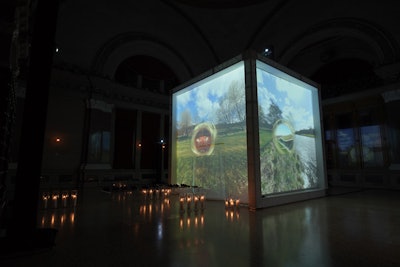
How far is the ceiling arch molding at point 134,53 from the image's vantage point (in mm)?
12268

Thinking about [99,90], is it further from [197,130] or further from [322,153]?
[322,153]

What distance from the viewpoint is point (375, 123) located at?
40.0ft

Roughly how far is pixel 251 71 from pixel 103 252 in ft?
17.5

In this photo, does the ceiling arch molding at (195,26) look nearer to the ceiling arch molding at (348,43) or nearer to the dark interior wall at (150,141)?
the ceiling arch molding at (348,43)

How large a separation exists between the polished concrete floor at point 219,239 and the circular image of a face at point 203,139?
9.53 ft

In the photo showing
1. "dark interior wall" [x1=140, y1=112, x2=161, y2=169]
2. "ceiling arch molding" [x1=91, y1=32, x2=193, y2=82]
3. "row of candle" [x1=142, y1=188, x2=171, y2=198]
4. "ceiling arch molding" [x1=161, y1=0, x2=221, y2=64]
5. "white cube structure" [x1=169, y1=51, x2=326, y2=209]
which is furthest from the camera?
"dark interior wall" [x1=140, y1=112, x2=161, y2=169]

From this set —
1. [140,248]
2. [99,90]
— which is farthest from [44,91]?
[99,90]

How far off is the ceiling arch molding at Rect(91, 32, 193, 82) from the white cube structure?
5.73 m

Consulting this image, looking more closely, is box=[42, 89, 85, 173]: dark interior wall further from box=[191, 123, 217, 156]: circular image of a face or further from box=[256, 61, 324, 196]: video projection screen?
box=[256, 61, 324, 196]: video projection screen

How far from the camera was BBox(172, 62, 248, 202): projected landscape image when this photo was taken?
Result: 263 inches

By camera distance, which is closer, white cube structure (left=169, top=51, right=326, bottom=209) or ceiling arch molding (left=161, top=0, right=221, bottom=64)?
white cube structure (left=169, top=51, right=326, bottom=209)

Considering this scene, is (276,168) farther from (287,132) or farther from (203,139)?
(203,139)

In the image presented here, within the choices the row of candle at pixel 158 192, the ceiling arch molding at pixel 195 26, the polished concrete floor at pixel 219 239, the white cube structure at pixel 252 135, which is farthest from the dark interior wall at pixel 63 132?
the ceiling arch molding at pixel 195 26

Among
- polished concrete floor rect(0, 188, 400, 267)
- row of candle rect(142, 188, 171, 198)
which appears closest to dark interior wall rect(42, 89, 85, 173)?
row of candle rect(142, 188, 171, 198)
